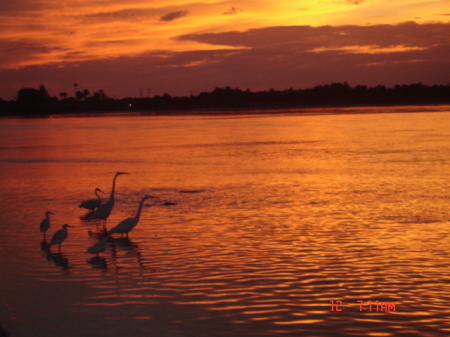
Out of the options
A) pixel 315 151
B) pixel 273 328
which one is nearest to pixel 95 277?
pixel 273 328

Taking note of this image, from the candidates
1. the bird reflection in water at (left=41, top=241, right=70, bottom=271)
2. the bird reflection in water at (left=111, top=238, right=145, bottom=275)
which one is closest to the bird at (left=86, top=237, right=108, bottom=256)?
the bird reflection in water at (left=111, top=238, right=145, bottom=275)

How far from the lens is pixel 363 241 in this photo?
10523mm

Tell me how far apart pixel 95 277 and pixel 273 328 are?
3276 millimetres

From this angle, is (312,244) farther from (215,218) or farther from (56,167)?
(56,167)

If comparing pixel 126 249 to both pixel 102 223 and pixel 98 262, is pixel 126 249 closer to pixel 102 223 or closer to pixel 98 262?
pixel 98 262
